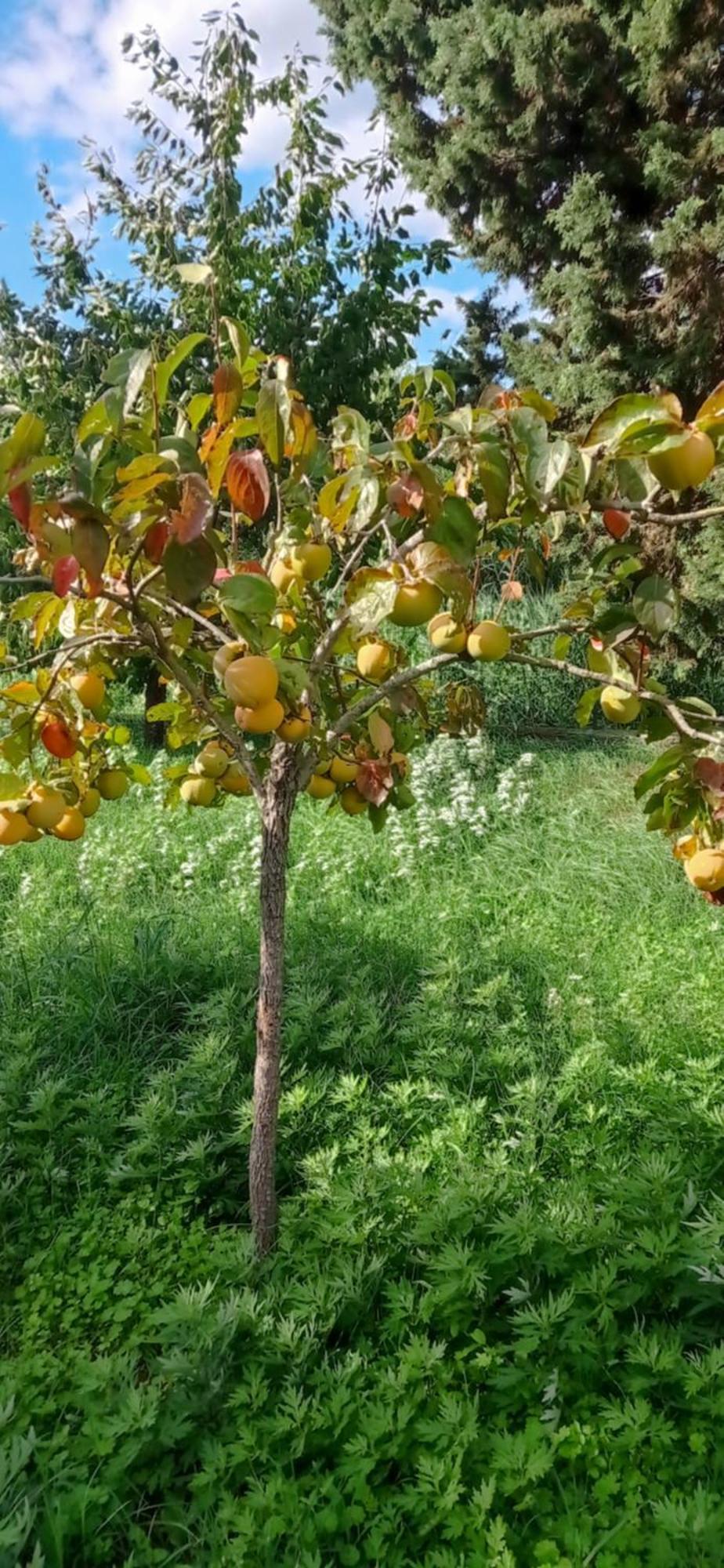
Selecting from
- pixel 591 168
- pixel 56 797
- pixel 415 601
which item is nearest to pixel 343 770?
pixel 56 797

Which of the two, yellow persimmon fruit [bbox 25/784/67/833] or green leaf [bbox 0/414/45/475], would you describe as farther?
yellow persimmon fruit [bbox 25/784/67/833]

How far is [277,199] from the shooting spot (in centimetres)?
557

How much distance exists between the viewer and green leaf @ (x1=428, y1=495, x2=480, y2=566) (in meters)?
1.06

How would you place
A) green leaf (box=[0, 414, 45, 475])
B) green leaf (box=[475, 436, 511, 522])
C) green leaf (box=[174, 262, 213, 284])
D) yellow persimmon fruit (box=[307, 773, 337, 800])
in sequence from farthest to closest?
yellow persimmon fruit (box=[307, 773, 337, 800])
green leaf (box=[174, 262, 213, 284])
green leaf (box=[475, 436, 511, 522])
green leaf (box=[0, 414, 45, 475])

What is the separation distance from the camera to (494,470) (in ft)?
3.27

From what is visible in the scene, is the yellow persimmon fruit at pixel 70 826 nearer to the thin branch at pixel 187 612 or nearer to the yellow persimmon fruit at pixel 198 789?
the yellow persimmon fruit at pixel 198 789

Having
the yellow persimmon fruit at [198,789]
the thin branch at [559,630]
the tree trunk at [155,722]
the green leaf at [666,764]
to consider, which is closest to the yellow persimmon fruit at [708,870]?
the green leaf at [666,764]

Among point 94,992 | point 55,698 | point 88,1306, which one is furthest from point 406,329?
point 88,1306

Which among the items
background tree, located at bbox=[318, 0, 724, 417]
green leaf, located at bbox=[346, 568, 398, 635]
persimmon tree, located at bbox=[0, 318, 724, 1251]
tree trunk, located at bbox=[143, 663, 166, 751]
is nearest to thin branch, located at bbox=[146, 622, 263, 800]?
persimmon tree, located at bbox=[0, 318, 724, 1251]

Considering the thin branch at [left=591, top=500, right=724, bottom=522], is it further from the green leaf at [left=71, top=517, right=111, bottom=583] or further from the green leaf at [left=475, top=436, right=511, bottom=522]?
the green leaf at [left=71, top=517, right=111, bottom=583]

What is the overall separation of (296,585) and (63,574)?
1.05 feet

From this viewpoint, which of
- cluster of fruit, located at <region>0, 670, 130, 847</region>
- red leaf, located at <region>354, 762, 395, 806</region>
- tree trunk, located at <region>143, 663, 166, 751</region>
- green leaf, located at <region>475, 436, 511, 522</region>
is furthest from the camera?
tree trunk, located at <region>143, 663, 166, 751</region>

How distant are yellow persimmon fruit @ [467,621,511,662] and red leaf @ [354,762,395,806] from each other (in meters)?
0.39

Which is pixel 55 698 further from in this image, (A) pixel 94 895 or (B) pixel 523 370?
(B) pixel 523 370
